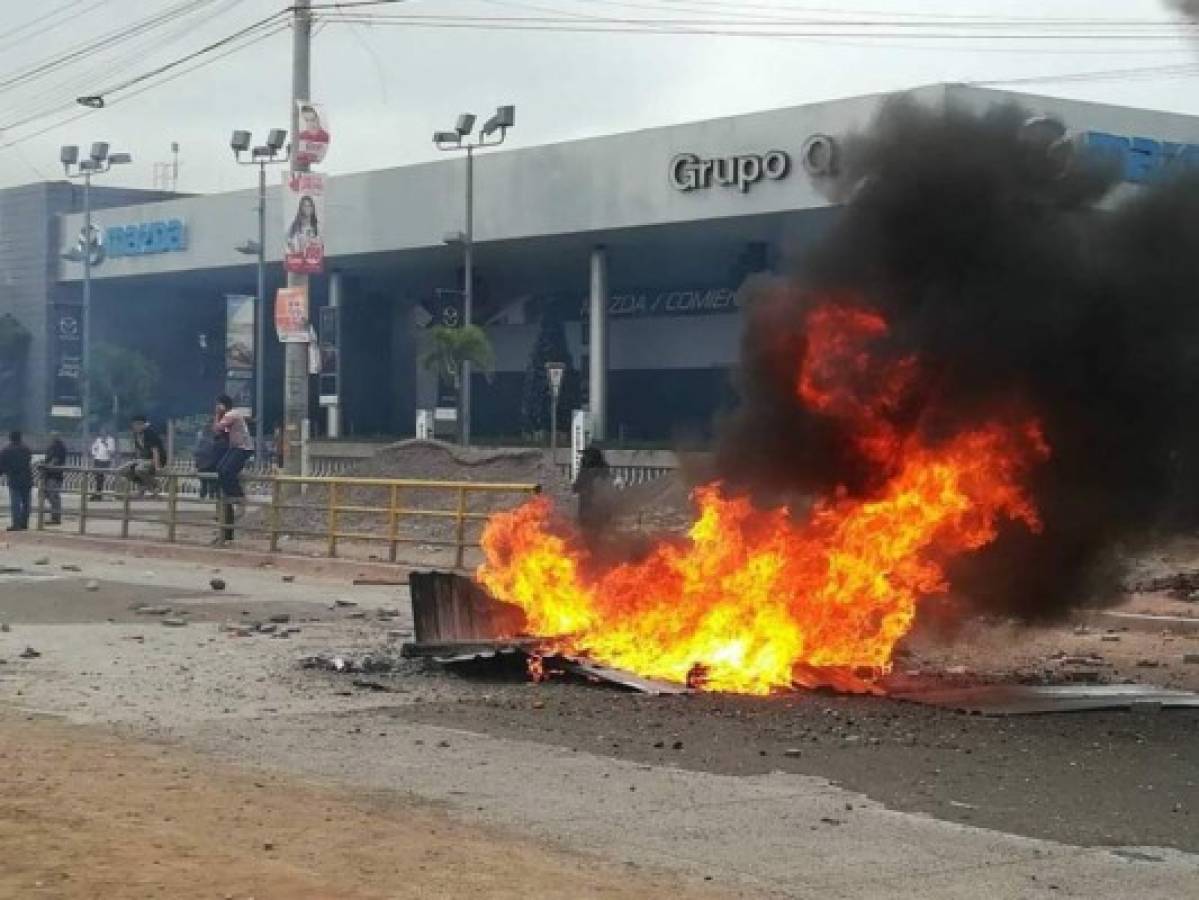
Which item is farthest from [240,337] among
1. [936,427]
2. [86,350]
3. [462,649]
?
[936,427]

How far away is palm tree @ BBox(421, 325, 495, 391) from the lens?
1651 inches

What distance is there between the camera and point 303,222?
26.4 m

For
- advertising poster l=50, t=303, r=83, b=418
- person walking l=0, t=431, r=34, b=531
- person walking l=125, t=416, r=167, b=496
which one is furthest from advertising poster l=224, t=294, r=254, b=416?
person walking l=125, t=416, r=167, b=496

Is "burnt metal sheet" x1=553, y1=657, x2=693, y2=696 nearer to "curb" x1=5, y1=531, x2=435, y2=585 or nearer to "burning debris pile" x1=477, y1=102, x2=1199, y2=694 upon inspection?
"burning debris pile" x1=477, y1=102, x2=1199, y2=694

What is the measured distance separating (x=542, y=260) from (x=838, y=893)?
40274mm

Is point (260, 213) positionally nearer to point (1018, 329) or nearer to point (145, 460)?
point (145, 460)

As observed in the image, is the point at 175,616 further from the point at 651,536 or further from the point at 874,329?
the point at 874,329

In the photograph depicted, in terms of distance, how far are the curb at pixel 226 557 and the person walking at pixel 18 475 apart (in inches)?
23.3

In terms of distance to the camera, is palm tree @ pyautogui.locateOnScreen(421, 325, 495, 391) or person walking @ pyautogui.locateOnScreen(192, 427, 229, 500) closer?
person walking @ pyautogui.locateOnScreen(192, 427, 229, 500)

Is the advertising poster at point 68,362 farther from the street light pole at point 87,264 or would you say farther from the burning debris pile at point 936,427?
the burning debris pile at point 936,427

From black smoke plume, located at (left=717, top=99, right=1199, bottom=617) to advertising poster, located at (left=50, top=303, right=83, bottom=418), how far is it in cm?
4266

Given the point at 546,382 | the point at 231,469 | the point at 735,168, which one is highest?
the point at 735,168

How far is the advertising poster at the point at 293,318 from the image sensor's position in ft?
86.4

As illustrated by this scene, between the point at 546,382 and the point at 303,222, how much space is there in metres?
20.3
